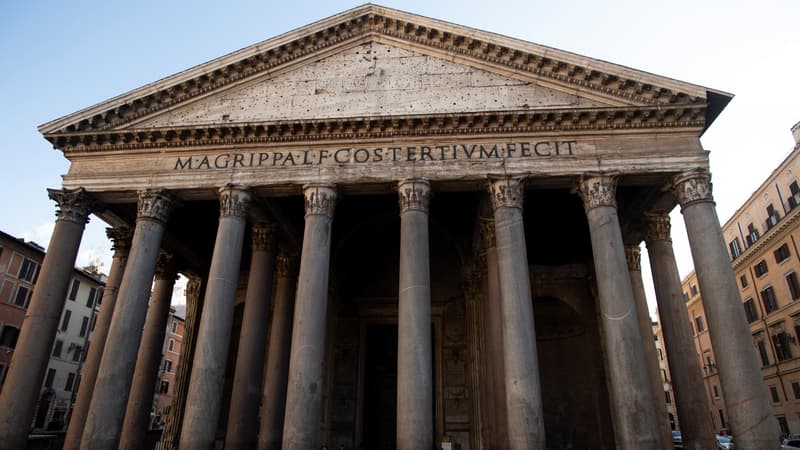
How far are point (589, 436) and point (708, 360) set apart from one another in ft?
76.0

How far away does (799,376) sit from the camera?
23844 millimetres

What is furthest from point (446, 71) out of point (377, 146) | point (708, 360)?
point (708, 360)

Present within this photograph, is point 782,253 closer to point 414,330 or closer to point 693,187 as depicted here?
point 693,187

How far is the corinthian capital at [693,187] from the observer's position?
10984 millimetres

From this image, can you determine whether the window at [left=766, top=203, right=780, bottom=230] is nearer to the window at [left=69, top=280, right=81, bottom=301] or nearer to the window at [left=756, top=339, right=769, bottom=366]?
the window at [left=756, top=339, right=769, bottom=366]

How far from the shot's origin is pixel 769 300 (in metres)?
26.1

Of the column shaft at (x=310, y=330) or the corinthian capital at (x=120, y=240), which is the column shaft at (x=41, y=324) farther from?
the column shaft at (x=310, y=330)

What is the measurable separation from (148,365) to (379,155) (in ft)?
29.4

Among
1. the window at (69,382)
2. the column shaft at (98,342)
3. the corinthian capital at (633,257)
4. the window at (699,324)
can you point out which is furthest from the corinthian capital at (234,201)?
the window at (699,324)

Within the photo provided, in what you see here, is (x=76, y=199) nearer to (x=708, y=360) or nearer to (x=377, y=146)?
(x=377, y=146)

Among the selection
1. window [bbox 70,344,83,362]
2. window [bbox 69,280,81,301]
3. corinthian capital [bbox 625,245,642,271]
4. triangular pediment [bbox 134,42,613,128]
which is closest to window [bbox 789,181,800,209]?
corinthian capital [bbox 625,245,642,271]

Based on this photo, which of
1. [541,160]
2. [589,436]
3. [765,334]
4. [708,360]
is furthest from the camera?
[708,360]

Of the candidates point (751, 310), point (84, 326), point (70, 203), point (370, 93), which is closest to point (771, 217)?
point (751, 310)

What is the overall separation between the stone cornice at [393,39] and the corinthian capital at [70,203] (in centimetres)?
149
